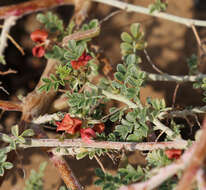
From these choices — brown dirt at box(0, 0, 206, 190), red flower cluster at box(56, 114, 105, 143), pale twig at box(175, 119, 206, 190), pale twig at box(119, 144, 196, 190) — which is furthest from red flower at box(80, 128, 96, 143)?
brown dirt at box(0, 0, 206, 190)

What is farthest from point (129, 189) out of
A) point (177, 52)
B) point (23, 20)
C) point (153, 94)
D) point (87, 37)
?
point (23, 20)

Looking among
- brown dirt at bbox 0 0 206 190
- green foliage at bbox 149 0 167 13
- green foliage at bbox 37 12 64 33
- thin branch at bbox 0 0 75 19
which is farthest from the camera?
brown dirt at bbox 0 0 206 190

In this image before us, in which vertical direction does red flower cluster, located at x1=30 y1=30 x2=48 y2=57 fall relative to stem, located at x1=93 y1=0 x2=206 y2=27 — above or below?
below

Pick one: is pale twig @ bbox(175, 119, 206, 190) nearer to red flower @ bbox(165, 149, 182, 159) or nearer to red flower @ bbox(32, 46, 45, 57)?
red flower @ bbox(165, 149, 182, 159)

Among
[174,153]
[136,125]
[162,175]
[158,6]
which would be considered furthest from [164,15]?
[162,175]

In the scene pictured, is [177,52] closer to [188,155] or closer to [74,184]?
[74,184]

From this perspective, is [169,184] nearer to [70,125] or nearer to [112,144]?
[112,144]
